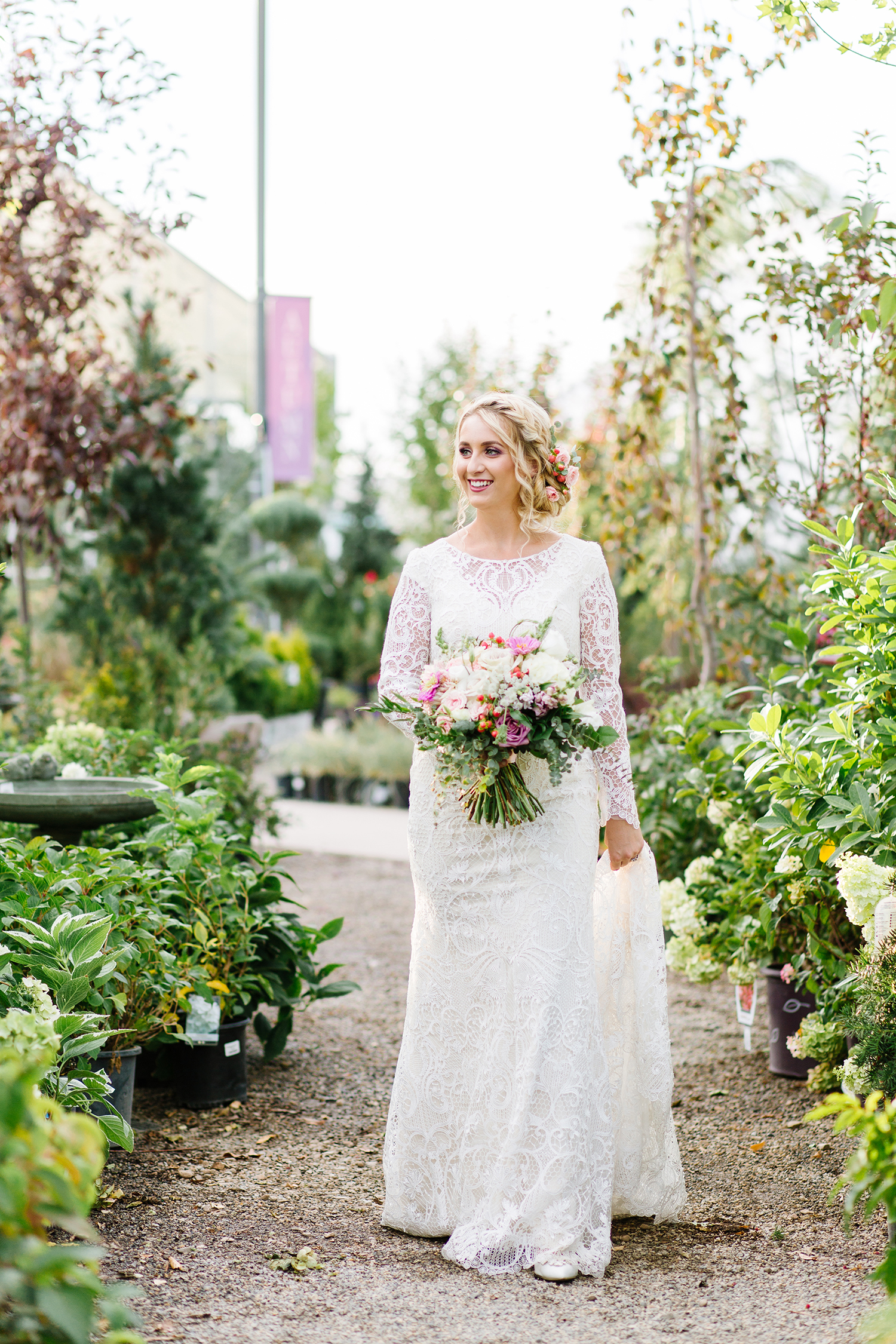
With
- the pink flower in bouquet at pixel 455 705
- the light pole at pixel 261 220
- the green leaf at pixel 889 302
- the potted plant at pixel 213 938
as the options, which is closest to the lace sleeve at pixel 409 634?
the pink flower in bouquet at pixel 455 705

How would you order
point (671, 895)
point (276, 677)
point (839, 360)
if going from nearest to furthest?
1. point (671, 895)
2. point (839, 360)
3. point (276, 677)

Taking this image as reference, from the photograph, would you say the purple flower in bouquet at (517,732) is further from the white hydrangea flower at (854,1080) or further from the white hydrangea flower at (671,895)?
the white hydrangea flower at (671,895)

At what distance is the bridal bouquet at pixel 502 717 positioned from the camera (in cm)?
255

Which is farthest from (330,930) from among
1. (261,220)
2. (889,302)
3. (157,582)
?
(261,220)

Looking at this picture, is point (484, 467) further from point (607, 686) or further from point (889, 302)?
point (889, 302)

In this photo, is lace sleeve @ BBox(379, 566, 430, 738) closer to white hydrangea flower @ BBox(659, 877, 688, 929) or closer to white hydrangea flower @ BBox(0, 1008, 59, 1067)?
white hydrangea flower @ BBox(0, 1008, 59, 1067)

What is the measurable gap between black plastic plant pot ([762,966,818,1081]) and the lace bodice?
118cm

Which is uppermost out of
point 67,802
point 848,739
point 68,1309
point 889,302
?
point 889,302

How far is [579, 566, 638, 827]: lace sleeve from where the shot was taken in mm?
2910

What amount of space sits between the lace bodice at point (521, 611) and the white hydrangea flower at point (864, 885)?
1.68 ft

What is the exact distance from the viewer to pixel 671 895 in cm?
400

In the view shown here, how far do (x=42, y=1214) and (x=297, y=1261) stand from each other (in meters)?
1.48

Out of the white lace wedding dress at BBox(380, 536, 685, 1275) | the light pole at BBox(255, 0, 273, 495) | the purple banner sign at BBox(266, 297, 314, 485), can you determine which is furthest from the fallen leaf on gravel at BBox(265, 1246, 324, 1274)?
the purple banner sign at BBox(266, 297, 314, 485)

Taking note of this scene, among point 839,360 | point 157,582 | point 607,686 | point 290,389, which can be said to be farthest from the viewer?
point 290,389
